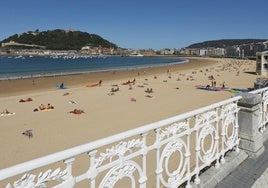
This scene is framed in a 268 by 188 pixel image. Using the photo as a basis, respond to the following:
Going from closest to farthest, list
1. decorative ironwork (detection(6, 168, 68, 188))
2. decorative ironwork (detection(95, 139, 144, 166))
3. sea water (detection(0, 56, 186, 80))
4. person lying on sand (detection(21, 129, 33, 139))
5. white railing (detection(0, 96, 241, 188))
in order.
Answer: decorative ironwork (detection(6, 168, 68, 188)) < white railing (detection(0, 96, 241, 188)) < decorative ironwork (detection(95, 139, 144, 166)) < person lying on sand (detection(21, 129, 33, 139)) < sea water (detection(0, 56, 186, 80))

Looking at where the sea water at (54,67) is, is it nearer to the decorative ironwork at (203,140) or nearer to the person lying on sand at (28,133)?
the person lying on sand at (28,133)

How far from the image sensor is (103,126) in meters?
10.1

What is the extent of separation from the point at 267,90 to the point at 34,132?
7187 mm

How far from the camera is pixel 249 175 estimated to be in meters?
4.10

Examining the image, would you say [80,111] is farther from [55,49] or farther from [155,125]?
[55,49]

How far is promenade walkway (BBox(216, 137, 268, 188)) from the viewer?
12.5 feet

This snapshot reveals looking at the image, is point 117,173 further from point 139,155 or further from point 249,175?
point 249,175

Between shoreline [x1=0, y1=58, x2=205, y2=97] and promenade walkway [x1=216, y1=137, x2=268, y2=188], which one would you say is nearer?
promenade walkway [x1=216, y1=137, x2=268, y2=188]

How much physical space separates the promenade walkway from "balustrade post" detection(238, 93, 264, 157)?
182 millimetres

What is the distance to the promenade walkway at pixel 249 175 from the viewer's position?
382 cm

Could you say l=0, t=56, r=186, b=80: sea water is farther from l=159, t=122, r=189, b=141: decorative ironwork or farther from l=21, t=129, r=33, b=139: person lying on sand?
l=159, t=122, r=189, b=141: decorative ironwork

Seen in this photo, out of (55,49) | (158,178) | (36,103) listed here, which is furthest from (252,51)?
(158,178)

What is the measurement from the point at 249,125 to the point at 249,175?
3.00ft

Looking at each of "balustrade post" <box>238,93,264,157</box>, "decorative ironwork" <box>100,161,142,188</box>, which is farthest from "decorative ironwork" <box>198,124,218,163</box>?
"decorative ironwork" <box>100,161,142,188</box>
